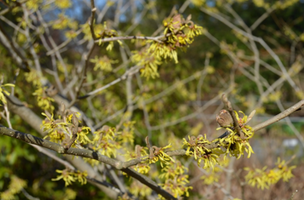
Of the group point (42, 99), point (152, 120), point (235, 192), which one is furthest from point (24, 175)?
point (235, 192)

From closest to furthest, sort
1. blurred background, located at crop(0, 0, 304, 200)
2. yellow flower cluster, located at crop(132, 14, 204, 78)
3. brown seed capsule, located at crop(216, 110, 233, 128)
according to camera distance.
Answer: brown seed capsule, located at crop(216, 110, 233, 128), yellow flower cluster, located at crop(132, 14, 204, 78), blurred background, located at crop(0, 0, 304, 200)

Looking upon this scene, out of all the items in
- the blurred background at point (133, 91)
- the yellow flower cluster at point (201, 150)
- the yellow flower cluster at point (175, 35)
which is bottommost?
the yellow flower cluster at point (201, 150)

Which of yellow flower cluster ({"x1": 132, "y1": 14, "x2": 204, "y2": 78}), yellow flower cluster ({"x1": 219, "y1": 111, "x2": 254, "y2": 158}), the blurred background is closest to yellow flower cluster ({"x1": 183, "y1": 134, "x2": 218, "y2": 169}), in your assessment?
yellow flower cluster ({"x1": 219, "y1": 111, "x2": 254, "y2": 158})

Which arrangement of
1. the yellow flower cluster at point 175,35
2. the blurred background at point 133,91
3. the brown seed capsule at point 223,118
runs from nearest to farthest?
the brown seed capsule at point 223,118
the yellow flower cluster at point 175,35
the blurred background at point 133,91

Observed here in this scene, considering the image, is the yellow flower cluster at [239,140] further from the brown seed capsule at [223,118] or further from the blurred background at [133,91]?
the blurred background at [133,91]

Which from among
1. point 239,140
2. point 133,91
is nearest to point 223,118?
point 239,140

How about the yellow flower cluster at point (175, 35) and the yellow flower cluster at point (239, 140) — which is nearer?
the yellow flower cluster at point (239, 140)

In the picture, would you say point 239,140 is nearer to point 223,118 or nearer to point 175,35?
point 223,118

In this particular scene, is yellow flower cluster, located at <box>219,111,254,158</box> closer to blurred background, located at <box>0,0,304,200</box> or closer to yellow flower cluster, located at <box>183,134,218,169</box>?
yellow flower cluster, located at <box>183,134,218,169</box>

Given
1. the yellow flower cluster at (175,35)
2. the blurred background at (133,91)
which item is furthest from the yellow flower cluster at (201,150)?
the blurred background at (133,91)

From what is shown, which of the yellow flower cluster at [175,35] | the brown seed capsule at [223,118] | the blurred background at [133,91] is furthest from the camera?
the blurred background at [133,91]

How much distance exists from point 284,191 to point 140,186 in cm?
289

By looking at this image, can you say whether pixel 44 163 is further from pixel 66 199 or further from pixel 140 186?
pixel 140 186

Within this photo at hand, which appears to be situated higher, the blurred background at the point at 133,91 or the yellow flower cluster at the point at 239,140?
the blurred background at the point at 133,91
